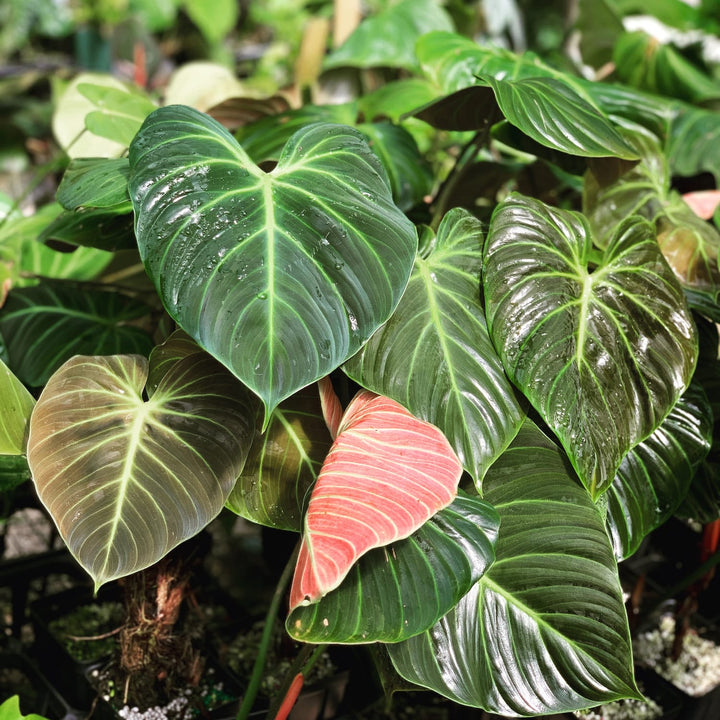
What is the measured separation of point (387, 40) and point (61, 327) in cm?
107

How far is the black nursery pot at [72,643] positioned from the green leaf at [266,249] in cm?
53

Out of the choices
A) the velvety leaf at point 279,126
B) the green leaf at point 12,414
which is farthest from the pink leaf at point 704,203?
the green leaf at point 12,414

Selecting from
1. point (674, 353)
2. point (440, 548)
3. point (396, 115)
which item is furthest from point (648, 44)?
point (440, 548)

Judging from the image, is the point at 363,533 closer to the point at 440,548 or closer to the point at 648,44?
the point at 440,548

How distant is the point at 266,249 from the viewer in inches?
26.7

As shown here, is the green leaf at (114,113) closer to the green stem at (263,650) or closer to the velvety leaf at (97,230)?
the velvety leaf at (97,230)

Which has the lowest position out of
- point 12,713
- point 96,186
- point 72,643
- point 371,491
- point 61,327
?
point 72,643

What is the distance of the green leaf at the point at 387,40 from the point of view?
1.73m

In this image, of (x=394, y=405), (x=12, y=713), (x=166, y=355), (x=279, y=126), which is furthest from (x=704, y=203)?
(x=12, y=713)

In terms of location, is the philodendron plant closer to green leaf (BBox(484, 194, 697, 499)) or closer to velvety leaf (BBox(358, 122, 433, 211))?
green leaf (BBox(484, 194, 697, 499))

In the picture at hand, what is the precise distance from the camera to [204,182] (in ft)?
2.34

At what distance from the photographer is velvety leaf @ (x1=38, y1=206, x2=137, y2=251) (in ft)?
3.05

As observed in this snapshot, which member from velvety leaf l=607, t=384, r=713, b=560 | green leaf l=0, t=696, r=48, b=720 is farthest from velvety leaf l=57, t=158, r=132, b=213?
velvety leaf l=607, t=384, r=713, b=560

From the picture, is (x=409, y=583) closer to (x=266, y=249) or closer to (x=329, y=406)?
(x=329, y=406)
